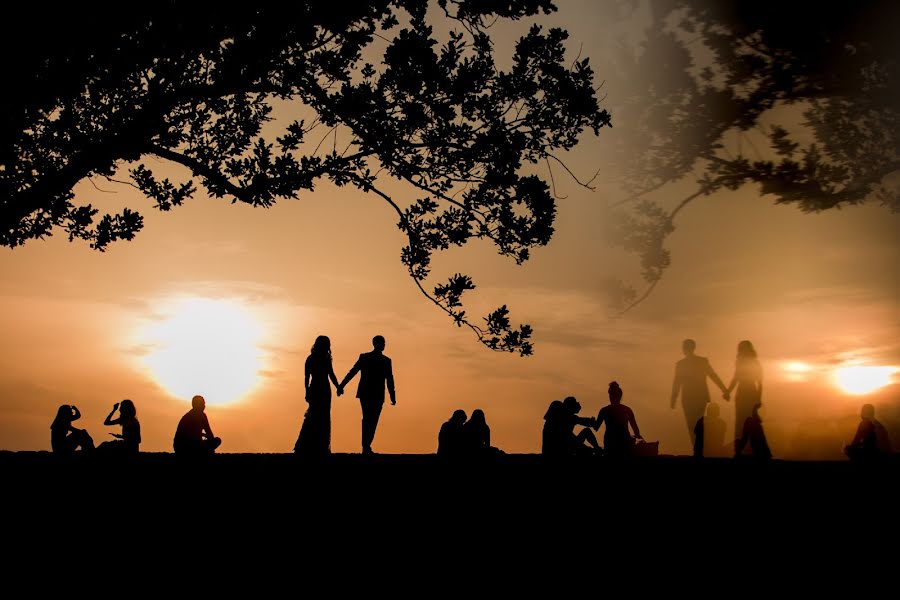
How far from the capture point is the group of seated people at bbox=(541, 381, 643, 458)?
14422 mm

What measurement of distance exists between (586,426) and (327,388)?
15.1ft

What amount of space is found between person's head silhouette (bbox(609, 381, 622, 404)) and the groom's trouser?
13.4 feet

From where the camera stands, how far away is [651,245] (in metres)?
22.9

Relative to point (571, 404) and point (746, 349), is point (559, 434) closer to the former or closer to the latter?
point (571, 404)

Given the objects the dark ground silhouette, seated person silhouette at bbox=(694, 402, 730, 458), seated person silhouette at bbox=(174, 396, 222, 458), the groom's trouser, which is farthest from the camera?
seated person silhouette at bbox=(694, 402, 730, 458)

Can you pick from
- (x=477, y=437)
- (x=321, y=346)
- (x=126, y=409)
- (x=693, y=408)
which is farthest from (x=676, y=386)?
(x=126, y=409)

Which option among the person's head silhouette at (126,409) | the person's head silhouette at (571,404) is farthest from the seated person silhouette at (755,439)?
the person's head silhouette at (126,409)

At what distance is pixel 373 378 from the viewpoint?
50.0 ft

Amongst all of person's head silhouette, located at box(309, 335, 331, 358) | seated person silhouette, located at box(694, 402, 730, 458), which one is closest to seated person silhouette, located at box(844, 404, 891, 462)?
seated person silhouette, located at box(694, 402, 730, 458)

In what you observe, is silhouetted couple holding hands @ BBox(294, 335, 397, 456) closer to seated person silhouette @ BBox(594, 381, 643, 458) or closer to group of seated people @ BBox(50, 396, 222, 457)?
group of seated people @ BBox(50, 396, 222, 457)

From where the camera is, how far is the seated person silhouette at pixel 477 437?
14.7m

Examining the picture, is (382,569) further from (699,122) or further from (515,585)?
(699,122)

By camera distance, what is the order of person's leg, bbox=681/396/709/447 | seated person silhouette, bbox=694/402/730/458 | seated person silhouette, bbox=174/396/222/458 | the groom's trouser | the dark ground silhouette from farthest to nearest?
seated person silhouette, bbox=694/402/730/458
person's leg, bbox=681/396/709/447
the groom's trouser
seated person silhouette, bbox=174/396/222/458
the dark ground silhouette

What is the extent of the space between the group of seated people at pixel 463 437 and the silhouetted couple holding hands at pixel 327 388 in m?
1.22
